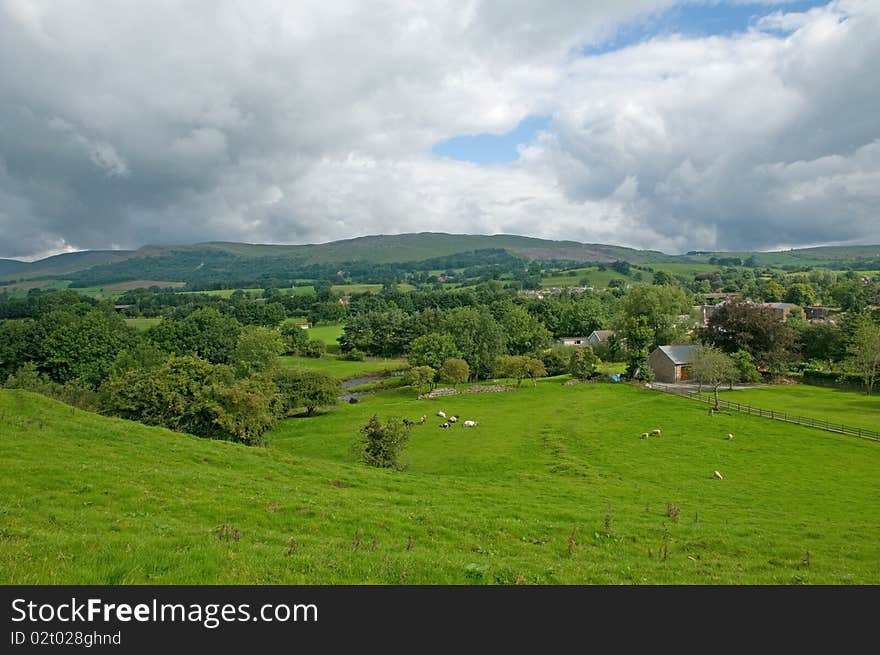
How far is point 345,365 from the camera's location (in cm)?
9669

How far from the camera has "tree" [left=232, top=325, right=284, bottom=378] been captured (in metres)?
64.1

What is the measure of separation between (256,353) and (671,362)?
5957cm

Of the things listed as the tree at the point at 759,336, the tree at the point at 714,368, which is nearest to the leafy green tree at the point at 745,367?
the tree at the point at 759,336

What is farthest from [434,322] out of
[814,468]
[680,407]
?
[814,468]

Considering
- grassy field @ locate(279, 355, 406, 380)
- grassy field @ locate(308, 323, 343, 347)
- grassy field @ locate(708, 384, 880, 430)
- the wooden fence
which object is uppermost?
the wooden fence

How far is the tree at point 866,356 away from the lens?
5806cm

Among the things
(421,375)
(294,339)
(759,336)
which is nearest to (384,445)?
(421,375)

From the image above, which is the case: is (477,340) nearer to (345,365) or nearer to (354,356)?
(345,365)

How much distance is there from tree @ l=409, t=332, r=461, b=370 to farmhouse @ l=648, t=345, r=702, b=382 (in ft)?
99.1

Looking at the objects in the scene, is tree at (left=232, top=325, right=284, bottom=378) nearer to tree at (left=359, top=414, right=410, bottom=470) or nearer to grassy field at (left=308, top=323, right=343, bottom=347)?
tree at (left=359, top=414, right=410, bottom=470)

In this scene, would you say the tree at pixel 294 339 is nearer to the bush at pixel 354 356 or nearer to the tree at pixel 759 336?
the bush at pixel 354 356

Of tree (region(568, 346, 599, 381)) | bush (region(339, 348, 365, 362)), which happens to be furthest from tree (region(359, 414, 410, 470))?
bush (region(339, 348, 365, 362))

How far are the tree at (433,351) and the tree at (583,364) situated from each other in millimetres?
17732
